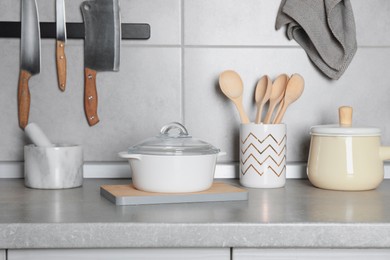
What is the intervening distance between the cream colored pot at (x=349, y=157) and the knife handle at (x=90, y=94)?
55 centimetres

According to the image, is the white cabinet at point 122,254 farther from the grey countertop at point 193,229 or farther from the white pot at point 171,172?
the white pot at point 171,172

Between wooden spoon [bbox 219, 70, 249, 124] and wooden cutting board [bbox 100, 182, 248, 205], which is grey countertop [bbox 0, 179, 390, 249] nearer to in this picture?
wooden cutting board [bbox 100, 182, 248, 205]

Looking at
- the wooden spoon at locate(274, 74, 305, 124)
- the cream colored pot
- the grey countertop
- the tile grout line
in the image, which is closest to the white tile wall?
the tile grout line

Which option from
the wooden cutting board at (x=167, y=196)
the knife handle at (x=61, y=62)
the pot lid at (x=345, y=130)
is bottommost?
the wooden cutting board at (x=167, y=196)

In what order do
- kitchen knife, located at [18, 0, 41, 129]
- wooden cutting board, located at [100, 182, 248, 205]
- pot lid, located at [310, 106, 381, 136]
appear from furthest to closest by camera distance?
kitchen knife, located at [18, 0, 41, 129]
pot lid, located at [310, 106, 381, 136]
wooden cutting board, located at [100, 182, 248, 205]

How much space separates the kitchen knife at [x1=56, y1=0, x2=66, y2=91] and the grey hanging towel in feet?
1.75

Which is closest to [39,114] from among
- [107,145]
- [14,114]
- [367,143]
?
[14,114]

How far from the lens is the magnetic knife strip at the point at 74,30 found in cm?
152

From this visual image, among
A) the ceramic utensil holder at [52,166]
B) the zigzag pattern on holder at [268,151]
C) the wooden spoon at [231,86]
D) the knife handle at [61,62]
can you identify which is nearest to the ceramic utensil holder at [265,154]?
the zigzag pattern on holder at [268,151]

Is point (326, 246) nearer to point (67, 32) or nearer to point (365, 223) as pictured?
point (365, 223)

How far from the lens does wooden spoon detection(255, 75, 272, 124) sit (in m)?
1.43

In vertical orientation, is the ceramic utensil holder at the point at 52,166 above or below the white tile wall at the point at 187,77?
below

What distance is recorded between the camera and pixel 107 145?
1549 mm

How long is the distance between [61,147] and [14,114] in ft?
0.96
